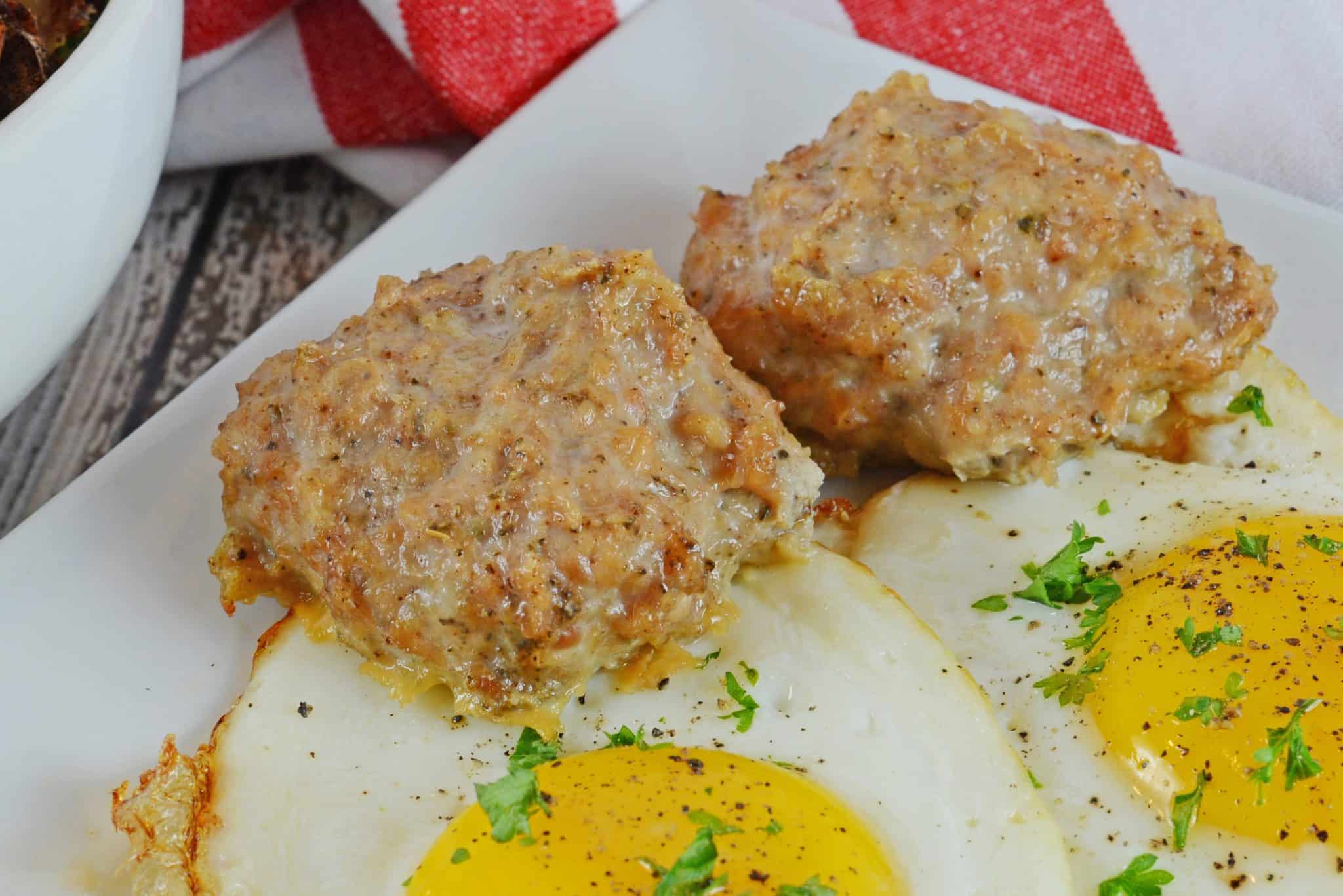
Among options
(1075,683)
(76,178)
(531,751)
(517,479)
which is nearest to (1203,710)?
(1075,683)

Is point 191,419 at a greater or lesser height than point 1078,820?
greater

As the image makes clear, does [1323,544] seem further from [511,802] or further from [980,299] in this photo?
[511,802]

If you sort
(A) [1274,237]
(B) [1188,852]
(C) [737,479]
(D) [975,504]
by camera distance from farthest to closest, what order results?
(A) [1274,237] → (D) [975,504] → (C) [737,479] → (B) [1188,852]

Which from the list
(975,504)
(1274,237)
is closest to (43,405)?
(975,504)

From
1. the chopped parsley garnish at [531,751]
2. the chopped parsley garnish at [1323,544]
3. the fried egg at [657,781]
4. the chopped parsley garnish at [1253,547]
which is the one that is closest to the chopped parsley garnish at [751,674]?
the fried egg at [657,781]

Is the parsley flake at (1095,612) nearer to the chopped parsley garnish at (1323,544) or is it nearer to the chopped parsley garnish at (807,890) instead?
the chopped parsley garnish at (1323,544)

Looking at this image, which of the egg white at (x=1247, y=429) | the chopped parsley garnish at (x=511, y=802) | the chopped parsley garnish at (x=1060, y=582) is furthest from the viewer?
the egg white at (x=1247, y=429)

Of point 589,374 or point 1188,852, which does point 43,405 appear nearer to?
point 589,374
